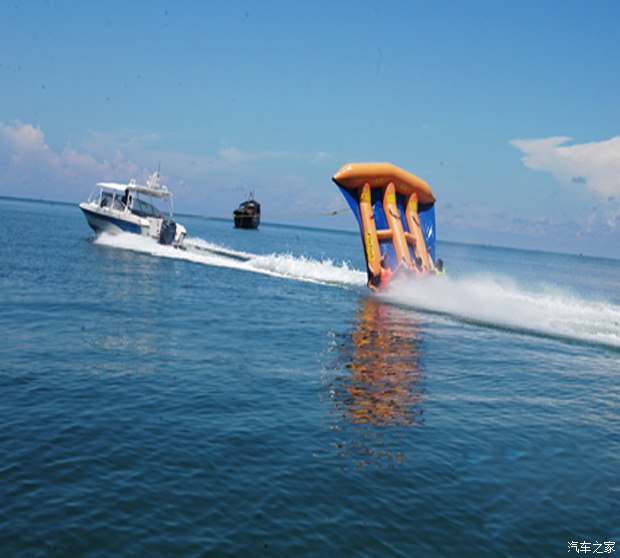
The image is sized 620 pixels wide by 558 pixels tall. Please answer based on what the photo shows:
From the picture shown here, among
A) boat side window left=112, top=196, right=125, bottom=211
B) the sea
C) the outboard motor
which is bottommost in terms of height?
the sea

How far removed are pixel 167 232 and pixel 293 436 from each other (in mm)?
29272

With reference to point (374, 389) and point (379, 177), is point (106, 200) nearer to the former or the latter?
point (379, 177)

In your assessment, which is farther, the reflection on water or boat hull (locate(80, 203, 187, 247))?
boat hull (locate(80, 203, 187, 247))

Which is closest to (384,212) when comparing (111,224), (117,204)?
(117,204)

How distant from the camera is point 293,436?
7.66 meters

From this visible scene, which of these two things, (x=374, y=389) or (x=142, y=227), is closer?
(x=374, y=389)

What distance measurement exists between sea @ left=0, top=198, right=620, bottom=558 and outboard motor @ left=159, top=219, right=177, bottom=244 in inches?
702

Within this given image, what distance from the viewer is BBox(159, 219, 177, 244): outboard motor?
34844 mm

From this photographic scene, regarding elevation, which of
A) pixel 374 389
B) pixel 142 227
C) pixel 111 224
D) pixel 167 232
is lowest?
pixel 374 389

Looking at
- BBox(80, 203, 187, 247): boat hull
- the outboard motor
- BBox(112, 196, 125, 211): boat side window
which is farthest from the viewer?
BBox(112, 196, 125, 211): boat side window

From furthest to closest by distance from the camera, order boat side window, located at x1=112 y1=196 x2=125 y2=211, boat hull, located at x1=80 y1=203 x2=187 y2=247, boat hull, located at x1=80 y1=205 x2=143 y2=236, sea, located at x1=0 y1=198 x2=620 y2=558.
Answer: boat side window, located at x1=112 y1=196 x2=125 y2=211
boat hull, located at x1=80 y1=205 x2=143 y2=236
boat hull, located at x1=80 y1=203 x2=187 y2=247
sea, located at x1=0 y1=198 x2=620 y2=558

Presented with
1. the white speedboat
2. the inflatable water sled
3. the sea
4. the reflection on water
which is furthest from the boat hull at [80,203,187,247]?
the reflection on water

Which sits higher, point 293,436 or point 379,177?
point 379,177

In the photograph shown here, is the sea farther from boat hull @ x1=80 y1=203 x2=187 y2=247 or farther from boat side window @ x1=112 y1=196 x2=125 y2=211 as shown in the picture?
boat side window @ x1=112 y1=196 x2=125 y2=211
